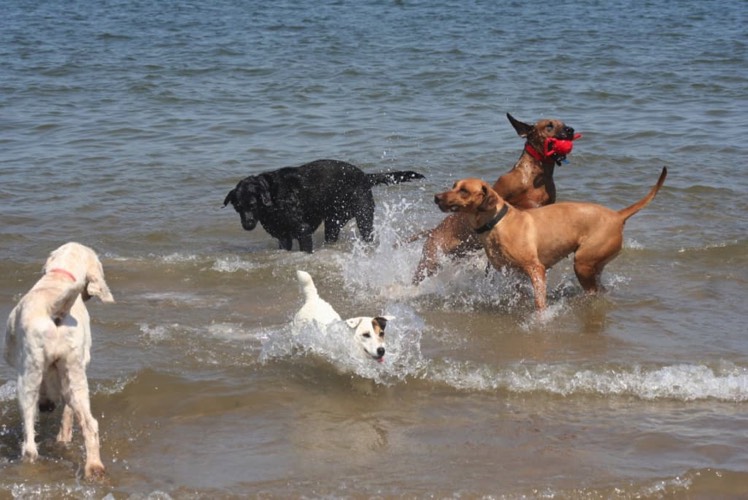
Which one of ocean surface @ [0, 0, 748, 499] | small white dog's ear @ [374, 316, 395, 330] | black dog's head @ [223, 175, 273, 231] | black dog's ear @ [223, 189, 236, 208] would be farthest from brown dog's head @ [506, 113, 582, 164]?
black dog's ear @ [223, 189, 236, 208]

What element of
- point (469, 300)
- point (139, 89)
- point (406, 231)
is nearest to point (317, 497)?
point (469, 300)

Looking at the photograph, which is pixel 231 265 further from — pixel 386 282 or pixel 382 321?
pixel 382 321

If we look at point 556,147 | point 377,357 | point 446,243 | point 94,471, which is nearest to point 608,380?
point 377,357

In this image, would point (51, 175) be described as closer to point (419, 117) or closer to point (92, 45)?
point (419, 117)

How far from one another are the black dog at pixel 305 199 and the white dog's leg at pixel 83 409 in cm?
478

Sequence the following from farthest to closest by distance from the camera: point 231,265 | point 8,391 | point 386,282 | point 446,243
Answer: point 231,265 → point 386,282 → point 446,243 → point 8,391

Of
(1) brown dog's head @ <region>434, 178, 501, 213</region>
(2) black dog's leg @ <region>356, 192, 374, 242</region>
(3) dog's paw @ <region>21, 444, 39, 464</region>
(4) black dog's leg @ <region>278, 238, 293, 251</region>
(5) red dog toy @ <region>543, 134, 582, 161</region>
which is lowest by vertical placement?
(4) black dog's leg @ <region>278, 238, 293, 251</region>

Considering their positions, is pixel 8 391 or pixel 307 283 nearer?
pixel 8 391

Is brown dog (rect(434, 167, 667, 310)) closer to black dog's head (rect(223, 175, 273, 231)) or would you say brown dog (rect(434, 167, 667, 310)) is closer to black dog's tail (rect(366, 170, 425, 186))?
black dog's tail (rect(366, 170, 425, 186))

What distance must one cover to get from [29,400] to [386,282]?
13.8ft

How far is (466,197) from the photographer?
767 cm

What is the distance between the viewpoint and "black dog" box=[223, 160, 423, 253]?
993cm

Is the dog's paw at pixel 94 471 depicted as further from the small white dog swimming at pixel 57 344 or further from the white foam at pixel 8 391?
the white foam at pixel 8 391

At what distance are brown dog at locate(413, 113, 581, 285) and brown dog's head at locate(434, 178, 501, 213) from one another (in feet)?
2.71
